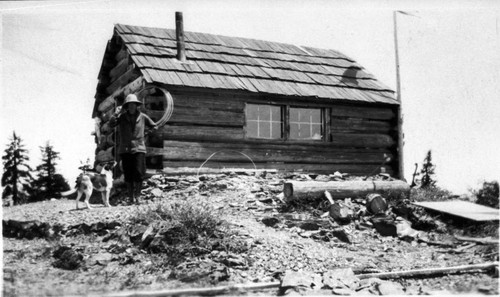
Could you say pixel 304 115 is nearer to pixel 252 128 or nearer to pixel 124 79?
pixel 252 128

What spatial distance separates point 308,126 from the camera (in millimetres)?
12719

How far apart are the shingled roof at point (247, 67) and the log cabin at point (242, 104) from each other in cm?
3

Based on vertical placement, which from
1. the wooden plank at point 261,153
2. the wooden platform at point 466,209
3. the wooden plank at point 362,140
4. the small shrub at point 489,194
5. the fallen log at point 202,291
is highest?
the wooden plank at point 362,140

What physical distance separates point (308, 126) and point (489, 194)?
6.26 meters

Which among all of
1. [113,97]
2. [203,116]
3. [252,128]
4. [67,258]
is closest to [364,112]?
[252,128]

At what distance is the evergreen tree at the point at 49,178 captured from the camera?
7.28 m

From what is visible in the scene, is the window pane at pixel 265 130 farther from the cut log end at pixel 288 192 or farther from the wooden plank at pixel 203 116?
the cut log end at pixel 288 192

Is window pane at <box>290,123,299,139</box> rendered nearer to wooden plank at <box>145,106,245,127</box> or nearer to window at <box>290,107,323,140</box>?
window at <box>290,107,323,140</box>

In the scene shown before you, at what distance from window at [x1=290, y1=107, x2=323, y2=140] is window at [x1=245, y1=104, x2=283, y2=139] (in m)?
0.50

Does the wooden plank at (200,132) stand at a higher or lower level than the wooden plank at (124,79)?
lower

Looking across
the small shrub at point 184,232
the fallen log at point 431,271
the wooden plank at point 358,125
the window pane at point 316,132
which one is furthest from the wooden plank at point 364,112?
the fallen log at point 431,271

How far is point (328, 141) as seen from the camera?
40.2ft

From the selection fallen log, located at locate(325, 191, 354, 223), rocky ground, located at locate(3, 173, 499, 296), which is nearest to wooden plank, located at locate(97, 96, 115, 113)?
rocky ground, located at locate(3, 173, 499, 296)

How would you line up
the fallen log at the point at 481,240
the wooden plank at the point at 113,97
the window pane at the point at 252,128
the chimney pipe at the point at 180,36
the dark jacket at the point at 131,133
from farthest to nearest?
1. the window pane at the point at 252,128
2. the chimney pipe at the point at 180,36
3. the wooden plank at the point at 113,97
4. the dark jacket at the point at 131,133
5. the fallen log at the point at 481,240
